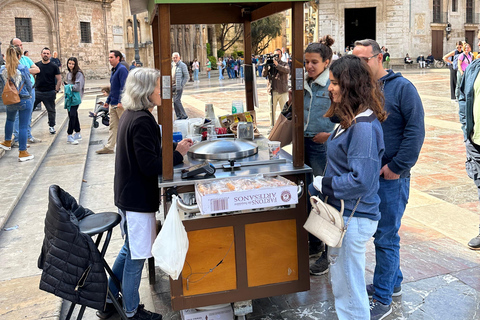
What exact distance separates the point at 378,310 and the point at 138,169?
1909 millimetres

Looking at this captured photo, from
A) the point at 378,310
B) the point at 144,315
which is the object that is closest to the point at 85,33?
the point at 144,315

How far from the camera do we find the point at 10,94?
24.6 ft

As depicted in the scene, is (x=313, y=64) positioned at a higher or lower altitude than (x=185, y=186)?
higher

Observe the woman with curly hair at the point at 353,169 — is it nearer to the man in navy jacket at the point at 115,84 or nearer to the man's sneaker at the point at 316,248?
the man's sneaker at the point at 316,248

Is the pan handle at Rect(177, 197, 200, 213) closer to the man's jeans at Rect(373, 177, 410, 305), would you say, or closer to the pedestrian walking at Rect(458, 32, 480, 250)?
the man's jeans at Rect(373, 177, 410, 305)

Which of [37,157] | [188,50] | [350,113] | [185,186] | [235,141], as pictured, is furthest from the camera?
[188,50]

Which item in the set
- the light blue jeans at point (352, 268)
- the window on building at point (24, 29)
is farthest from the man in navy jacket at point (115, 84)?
the window on building at point (24, 29)

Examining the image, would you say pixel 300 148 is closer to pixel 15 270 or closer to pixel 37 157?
pixel 15 270

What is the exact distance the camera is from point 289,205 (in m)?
3.07

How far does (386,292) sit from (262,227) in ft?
3.34

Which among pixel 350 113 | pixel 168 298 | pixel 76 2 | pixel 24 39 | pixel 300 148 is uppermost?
pixel 76 2

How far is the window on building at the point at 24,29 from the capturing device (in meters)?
30.1

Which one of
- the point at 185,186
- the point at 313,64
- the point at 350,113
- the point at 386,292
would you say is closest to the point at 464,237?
the point at 386,292

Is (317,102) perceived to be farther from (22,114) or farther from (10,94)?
(22,114)
